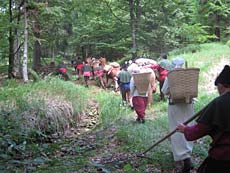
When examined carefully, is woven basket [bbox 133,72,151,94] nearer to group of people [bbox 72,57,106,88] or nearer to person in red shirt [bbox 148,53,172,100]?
person in red shirt [bbox 148,53,172,100]

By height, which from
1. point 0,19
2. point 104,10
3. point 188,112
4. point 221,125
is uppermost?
point 104,10

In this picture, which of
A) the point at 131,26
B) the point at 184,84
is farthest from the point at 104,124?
the point at 131,26

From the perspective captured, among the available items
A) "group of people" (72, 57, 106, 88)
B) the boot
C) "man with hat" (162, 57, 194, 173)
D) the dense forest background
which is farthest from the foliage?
the dense forest background

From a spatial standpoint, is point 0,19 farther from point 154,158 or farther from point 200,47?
point 200,47

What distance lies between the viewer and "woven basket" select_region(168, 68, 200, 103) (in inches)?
252

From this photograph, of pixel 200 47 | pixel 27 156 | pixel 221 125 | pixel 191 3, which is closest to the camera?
pixel 221 125

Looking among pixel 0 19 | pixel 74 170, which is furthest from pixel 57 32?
pixel 74 170

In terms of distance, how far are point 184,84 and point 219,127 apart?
305 centimetres

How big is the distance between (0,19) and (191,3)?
16928mm

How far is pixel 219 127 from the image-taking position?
3.39m

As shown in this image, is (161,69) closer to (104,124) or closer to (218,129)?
(104,124)

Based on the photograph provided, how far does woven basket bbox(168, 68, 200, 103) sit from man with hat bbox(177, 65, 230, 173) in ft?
9.37

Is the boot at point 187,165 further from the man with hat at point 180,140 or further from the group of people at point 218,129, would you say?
the group of people at point 218,129

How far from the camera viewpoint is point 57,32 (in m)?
24.2
